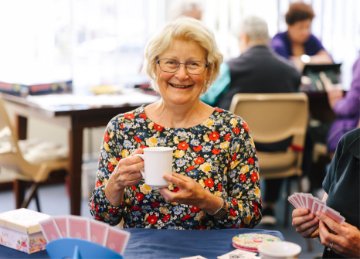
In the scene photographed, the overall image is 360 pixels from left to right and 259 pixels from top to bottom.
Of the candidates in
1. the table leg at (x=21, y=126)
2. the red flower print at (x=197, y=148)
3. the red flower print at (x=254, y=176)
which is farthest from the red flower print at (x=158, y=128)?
the table leg at (x=21, y=126)

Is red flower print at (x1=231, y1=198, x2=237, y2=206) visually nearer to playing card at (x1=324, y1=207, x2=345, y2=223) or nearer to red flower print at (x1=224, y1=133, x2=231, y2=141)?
red flower print at (x1=224, y1=133, x2=231, y2=141)

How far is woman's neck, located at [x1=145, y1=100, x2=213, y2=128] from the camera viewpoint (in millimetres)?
2186

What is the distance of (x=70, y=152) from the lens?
146 inches

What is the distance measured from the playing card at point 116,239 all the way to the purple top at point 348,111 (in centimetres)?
282

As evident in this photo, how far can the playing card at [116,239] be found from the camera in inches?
53.3

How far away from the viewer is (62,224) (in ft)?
4.59

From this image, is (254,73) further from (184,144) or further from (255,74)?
(184,144)

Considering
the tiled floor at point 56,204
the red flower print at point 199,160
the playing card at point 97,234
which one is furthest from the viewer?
the tiled floor at point 56,204

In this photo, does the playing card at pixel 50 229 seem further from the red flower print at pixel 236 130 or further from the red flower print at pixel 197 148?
the red flower print at pixel 236 130

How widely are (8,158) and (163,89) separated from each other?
1.75 metres

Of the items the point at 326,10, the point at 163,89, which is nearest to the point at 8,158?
the point at 163,89

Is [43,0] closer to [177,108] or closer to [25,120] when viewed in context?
[25,120]

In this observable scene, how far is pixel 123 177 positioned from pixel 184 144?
338 mm

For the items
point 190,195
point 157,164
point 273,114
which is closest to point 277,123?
point 273,114
